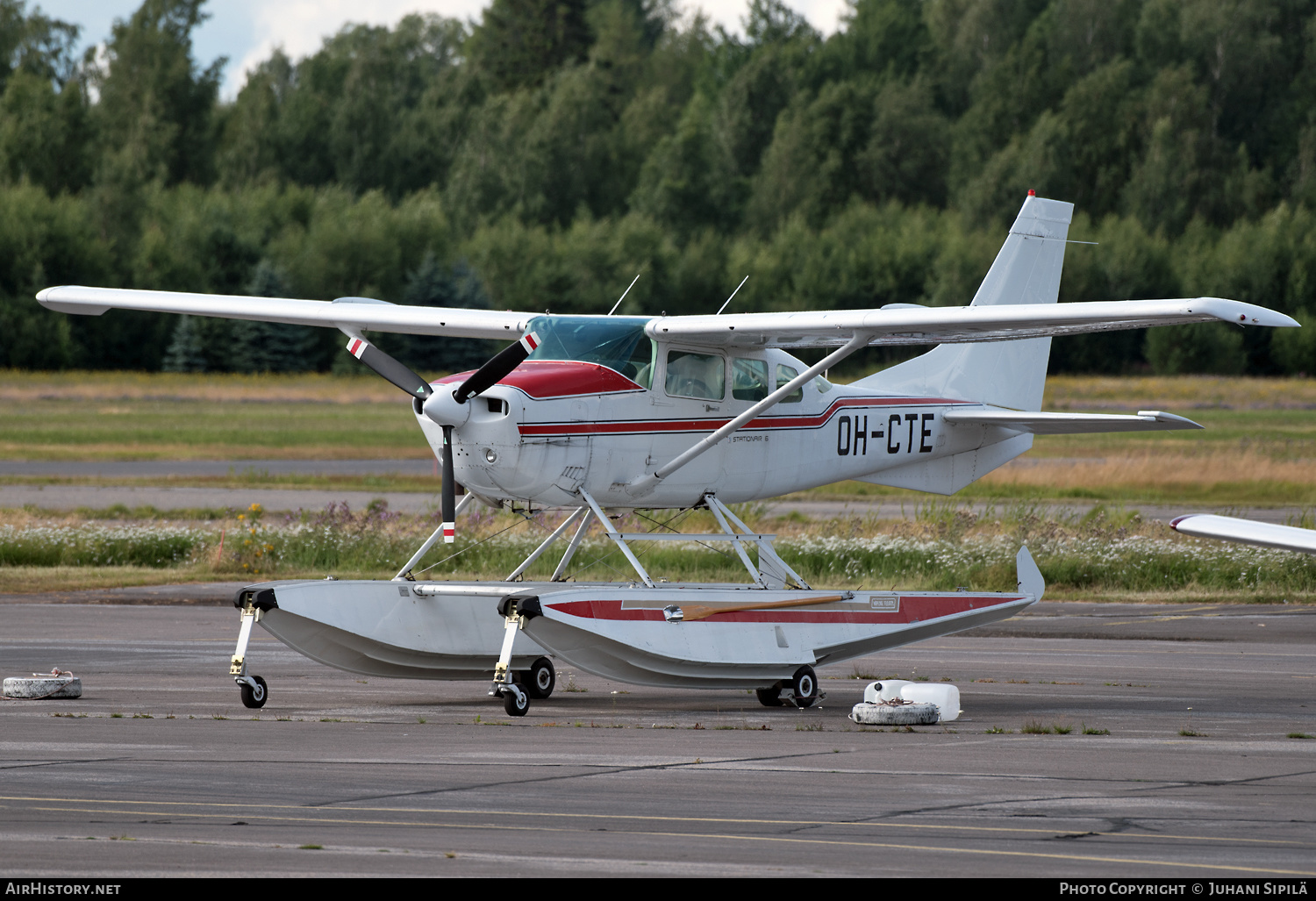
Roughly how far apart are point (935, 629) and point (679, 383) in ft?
9.81

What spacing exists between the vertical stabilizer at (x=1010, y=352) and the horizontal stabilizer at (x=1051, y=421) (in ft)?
1.60

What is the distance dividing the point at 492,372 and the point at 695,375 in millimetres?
2101

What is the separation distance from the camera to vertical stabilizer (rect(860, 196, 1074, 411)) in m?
16.1

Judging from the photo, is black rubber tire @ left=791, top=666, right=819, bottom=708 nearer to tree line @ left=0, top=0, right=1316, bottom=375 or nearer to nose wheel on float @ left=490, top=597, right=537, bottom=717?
nose wheel on float @ left=490, top=597, right=537, bottom=717

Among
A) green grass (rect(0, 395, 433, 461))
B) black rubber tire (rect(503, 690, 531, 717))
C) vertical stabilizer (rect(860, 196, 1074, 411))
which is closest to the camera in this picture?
black rubber tire (rect(503, 690, 531, 717))

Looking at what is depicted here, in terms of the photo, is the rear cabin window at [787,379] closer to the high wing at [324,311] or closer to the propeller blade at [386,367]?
the high wing at [324,311]

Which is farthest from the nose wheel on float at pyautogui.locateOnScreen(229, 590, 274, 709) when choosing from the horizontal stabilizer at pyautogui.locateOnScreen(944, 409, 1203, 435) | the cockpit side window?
the horizontal stabilizer at pyautogui.locateOnScreen(944, 409, 1203, 435)

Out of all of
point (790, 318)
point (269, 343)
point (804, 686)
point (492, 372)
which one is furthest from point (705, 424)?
point (269, 343)

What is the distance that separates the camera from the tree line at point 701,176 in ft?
257

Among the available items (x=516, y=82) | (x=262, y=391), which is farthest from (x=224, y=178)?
(x=262, y=391)

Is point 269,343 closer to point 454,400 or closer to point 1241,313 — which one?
point 454,400

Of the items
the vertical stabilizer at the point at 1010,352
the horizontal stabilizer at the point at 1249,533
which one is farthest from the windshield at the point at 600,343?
the horizontal stabilizer at the point at 1249,533

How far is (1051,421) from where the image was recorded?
50.1ft

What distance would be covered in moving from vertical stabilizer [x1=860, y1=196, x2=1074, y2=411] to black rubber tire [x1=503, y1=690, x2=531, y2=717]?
17.8 ft
